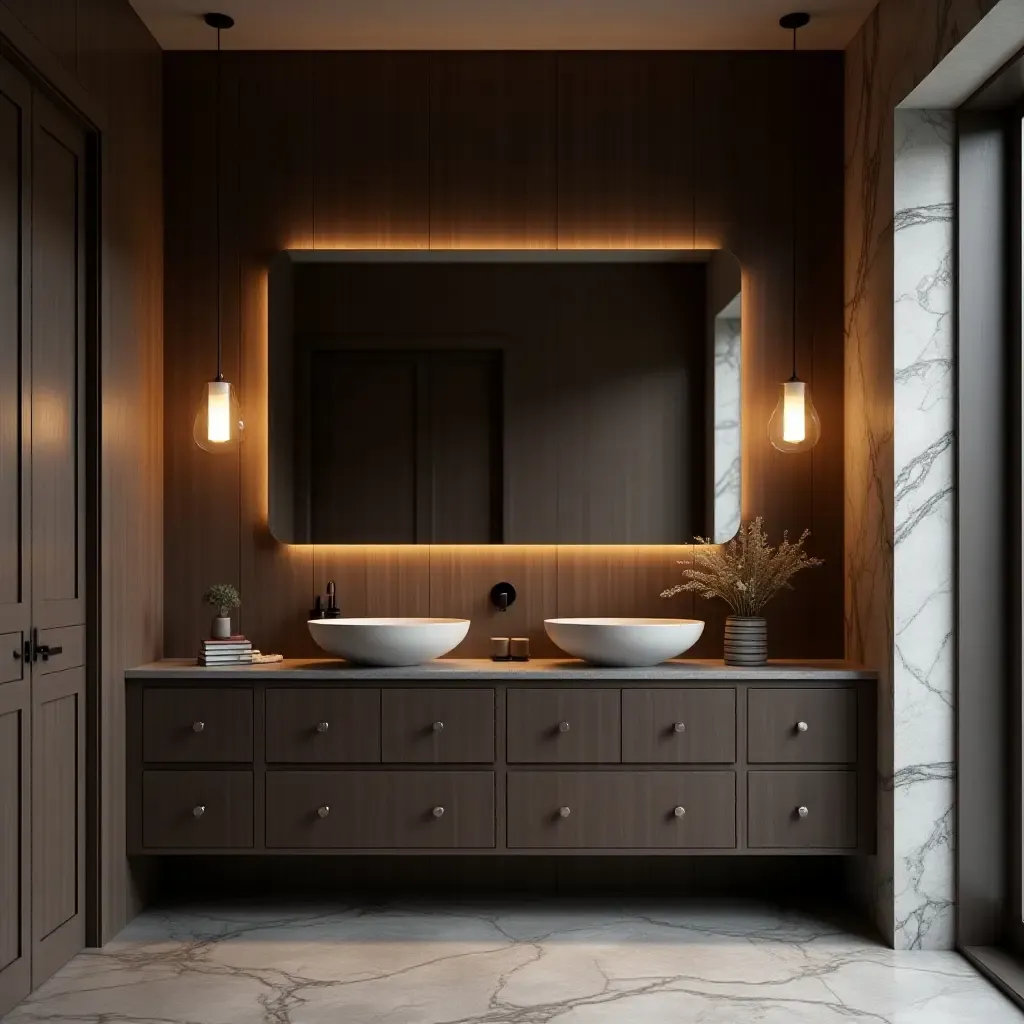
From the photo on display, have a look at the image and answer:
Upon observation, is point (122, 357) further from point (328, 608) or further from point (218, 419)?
point (328, 608)

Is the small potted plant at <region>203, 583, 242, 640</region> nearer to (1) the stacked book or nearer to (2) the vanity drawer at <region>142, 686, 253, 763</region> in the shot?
(1) the stacked book

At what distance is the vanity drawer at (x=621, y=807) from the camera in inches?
142

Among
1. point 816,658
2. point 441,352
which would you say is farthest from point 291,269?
point 816,658

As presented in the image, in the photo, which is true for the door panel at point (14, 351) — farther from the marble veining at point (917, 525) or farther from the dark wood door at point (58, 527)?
the marble veining at point (917, 525)

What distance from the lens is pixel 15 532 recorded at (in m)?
2.93

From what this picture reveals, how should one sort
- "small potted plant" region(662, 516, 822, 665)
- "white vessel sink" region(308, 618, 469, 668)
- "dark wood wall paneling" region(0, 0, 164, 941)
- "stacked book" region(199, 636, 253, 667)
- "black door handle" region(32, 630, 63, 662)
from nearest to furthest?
1. "black door handle" region(32, 630, 63, 662)
2. "dark wood wall paneling" region(0, 0, 164, 941)
3. "white vessel sink" region(308, 618, 469, 668)
4. "stacked book" region(199, 636, 253, 667)
5. "small potted plant" region(662, 516, 822, 665)

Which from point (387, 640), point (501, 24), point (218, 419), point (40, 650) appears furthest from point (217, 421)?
point (501, 24)

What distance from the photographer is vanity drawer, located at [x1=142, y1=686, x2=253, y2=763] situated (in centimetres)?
360

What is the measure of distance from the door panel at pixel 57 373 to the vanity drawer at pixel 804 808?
2.06 meters

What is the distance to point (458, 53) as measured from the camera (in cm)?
405

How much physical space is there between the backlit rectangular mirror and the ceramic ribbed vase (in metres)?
0.36

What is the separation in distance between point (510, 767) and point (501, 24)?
92.7 inches

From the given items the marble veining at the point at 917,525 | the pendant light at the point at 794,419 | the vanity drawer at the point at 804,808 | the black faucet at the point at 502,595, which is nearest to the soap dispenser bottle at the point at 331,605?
the black faucet at the point at 502,595

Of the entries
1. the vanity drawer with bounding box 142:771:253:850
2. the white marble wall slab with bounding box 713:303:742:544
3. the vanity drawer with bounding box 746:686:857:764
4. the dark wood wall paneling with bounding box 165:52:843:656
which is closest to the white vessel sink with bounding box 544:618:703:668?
the vanity drawer with bounding box 746:686:857:764
